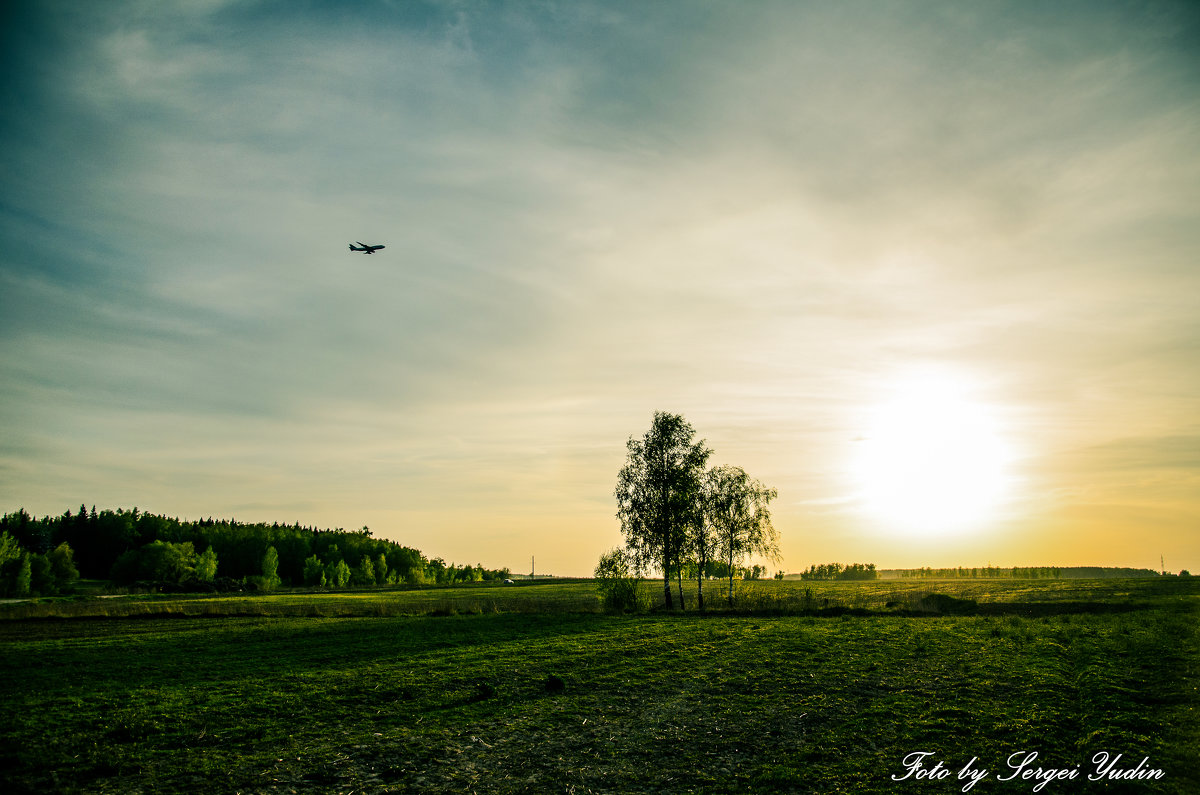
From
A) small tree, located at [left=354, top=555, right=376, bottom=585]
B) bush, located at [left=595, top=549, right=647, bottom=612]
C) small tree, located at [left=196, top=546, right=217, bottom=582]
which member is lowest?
small tree, located at [left=354, top=555, right=376, bottom=585]

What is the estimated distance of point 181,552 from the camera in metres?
135

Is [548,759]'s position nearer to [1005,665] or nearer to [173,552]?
[1005,665]

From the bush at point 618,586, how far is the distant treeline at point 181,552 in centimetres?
11413

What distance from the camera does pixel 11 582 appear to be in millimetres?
110000

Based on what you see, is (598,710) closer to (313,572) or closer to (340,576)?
(340,576)

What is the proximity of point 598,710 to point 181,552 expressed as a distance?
150 m

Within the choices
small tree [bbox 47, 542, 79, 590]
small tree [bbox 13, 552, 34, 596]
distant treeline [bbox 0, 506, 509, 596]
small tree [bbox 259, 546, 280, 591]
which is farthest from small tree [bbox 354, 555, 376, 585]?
small tree [bbox 13, 552, 34, 596]

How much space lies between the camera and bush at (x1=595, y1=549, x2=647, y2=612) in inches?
2165

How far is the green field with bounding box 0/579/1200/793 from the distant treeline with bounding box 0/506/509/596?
118 meters

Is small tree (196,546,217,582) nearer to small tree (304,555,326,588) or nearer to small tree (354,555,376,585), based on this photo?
small tree (304,555,326,588)

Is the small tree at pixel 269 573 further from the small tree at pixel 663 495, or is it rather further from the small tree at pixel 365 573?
the small tree at pixel 663 495

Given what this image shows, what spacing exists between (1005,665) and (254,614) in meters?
56.7

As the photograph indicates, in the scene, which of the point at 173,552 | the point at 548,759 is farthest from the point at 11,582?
the point at 548,759

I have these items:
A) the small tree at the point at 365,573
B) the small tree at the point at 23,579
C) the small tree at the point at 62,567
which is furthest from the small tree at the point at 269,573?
the small tree at the point at 23,579
